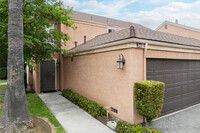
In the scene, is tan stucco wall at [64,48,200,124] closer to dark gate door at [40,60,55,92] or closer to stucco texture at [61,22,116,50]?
dark gate door at [40,60,55,92]

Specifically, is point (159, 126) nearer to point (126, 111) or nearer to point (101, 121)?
point (126, 111)

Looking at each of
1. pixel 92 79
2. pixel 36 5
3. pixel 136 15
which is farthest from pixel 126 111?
pixel 136 15

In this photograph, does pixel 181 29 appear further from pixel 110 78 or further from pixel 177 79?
pixel 110 78

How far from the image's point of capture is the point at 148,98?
437cm

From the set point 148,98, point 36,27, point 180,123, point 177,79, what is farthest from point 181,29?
point 36,27

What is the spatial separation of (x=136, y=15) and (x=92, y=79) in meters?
28.3

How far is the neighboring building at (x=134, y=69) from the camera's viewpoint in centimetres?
504

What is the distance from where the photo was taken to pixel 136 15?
31.4m

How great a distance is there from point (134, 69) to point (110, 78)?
1.47 metres

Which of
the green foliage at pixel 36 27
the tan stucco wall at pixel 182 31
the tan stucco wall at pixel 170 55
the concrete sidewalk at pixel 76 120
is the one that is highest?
the tan stucco wall at pixel 182 31

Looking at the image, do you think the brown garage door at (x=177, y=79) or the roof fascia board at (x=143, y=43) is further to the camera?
the brown garage door at (x=177, y=79)

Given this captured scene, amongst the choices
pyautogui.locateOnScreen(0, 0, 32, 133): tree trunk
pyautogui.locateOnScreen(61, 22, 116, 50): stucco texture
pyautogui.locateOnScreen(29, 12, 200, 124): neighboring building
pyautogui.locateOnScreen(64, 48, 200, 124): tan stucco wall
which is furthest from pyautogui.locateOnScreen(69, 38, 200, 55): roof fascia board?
pyautogui.locateOnScreen(61, 22, 116, 50): stucco texture

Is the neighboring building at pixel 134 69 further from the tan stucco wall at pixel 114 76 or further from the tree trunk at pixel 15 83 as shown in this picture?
the tree trunk at pixel 15 83

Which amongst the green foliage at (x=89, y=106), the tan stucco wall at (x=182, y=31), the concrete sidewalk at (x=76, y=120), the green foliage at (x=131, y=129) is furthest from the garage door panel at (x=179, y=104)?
the tan stucco wall at (x=182, y=31)
